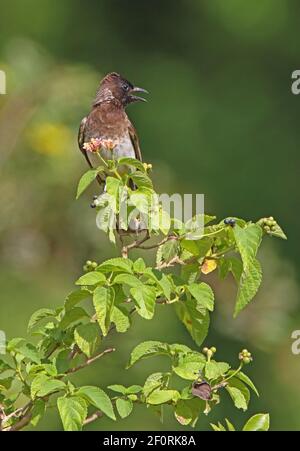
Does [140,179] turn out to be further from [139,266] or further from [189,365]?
[189,365]

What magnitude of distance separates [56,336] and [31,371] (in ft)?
0.32

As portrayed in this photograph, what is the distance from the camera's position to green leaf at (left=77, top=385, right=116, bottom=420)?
6.03 feet

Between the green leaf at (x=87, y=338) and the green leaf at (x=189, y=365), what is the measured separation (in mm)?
125

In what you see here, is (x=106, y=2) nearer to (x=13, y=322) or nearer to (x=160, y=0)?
(x=160, y=0)

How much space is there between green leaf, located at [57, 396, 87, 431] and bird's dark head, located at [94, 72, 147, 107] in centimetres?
131

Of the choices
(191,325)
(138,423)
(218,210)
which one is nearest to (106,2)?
(218,210)

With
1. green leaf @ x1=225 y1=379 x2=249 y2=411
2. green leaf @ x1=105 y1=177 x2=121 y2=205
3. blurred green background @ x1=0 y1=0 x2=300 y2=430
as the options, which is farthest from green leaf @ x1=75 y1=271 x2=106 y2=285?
blurred green background @ x1=0 y1=0 x2=300 y2=430

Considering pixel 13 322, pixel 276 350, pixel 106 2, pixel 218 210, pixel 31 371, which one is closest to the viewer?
pixel 31 371

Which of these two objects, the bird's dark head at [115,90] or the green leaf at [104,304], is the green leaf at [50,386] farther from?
the bird's dark head at [115,90]

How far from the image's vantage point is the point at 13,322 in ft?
14.3

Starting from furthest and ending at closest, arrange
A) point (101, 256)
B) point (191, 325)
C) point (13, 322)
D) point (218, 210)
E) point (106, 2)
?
point (106, 2) < point (218, 210) < point (13, 322) < point (101, 256) < point (191, 325)

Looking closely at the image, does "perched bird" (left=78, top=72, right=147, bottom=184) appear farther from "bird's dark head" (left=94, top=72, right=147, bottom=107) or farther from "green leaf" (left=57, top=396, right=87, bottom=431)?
"green leaf" (left=57, top=396, right=87, bottom=431)

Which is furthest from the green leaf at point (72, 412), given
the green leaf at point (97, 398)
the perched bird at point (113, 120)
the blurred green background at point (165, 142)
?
the blurred green background at point (165, 142)

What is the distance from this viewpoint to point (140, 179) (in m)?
1.98
